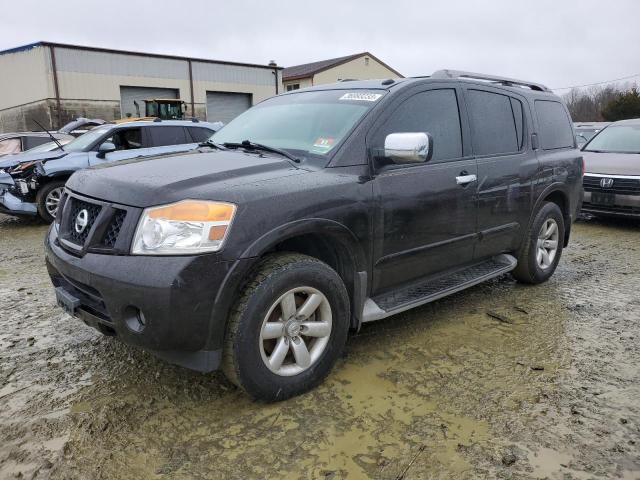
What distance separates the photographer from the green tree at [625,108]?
35438mm

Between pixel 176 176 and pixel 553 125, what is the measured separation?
3942 millimetres

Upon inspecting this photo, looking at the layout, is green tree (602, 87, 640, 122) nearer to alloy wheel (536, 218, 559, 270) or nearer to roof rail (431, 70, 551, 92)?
roof rail (431, 70, 551, 92)

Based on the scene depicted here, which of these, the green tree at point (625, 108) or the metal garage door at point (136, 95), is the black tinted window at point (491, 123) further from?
the green tree at point (625, 108)

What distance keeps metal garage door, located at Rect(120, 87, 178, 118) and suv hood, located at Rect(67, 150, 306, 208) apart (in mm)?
29940

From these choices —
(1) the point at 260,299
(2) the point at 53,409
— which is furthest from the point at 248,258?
(2) the point at 53,409

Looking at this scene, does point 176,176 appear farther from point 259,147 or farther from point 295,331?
point 295,331

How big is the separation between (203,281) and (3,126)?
3520 centimetres

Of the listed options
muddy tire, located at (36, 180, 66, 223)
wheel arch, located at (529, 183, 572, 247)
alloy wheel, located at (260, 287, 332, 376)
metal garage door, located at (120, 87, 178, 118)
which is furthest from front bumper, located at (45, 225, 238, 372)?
metal garage door, located at (120, 87, 178, 118)

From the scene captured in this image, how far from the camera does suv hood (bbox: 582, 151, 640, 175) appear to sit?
26.0 feet

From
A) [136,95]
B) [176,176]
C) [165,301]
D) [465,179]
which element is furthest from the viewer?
[136,95]

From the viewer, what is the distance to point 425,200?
351cm

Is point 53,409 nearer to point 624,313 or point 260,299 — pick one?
point 260,299

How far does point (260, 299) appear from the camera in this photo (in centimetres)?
263

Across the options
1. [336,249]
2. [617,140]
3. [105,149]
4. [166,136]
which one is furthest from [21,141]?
[617,140]
